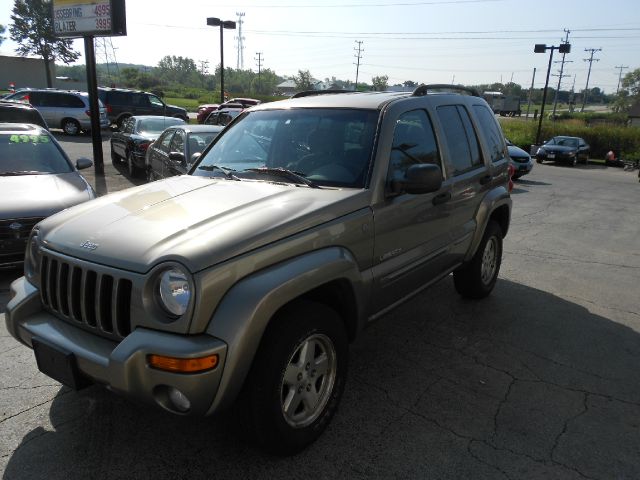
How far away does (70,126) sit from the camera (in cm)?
2220

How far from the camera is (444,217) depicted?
3891 millimetres

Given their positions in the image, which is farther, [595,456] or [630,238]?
[630,238]

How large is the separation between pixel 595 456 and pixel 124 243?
2.79 m

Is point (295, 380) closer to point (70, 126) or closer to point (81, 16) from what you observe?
point (81, 16)

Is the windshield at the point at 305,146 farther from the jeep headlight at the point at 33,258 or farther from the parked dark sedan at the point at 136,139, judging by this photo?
the parked dark sedan at the point at 136,139

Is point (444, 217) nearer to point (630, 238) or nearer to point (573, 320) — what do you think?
point (573, 320)

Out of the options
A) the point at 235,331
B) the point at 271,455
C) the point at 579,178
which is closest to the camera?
the point at 235,331

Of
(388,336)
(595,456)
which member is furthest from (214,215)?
(595,456)

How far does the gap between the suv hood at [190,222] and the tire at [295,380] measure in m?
0.46

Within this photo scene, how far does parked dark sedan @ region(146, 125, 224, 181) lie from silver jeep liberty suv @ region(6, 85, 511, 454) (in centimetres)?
428

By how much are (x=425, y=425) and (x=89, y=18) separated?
38.0 ft

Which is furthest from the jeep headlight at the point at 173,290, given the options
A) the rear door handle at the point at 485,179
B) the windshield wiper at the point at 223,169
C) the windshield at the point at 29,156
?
the windshield at the point at 29,156

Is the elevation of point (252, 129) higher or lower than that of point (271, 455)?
higher

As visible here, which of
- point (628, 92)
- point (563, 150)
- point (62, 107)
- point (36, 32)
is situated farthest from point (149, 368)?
point (628, 92)
